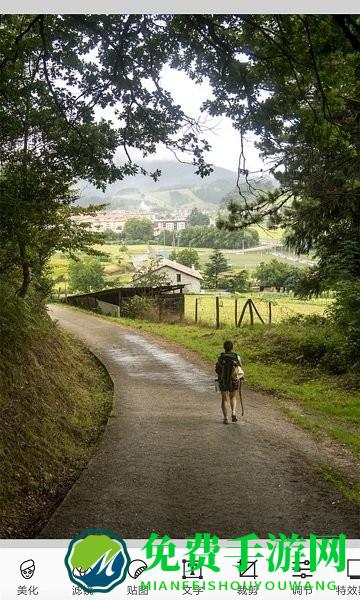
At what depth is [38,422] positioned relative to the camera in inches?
215

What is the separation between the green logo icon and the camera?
334cm

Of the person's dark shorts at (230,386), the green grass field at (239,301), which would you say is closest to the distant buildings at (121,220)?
the green grass field at (239,301)

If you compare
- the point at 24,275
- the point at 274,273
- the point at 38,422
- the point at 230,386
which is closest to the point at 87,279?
the point at 274,273

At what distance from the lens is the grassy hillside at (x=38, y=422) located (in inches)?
163

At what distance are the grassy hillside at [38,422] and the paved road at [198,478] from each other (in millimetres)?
233

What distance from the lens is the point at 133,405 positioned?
7.54 metres

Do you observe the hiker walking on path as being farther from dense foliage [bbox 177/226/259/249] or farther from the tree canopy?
dense foliage [bbox 177/226/259/249]

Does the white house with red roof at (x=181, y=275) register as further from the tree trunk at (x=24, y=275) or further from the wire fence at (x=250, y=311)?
the tree trunk at (x=24, y=275)

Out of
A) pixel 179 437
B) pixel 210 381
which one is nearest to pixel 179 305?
pixel 210 381

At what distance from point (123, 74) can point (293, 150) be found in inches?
157

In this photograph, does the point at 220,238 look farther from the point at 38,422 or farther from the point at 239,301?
the point at 38,422

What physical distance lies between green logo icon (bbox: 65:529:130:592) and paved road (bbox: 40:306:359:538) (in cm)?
19

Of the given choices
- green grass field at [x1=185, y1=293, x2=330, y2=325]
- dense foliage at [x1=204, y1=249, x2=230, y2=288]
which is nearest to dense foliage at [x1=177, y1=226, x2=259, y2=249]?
dense foliage at [x1=204, y1=249, x2=230, y2=288]

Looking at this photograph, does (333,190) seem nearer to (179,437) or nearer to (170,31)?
(170,31)
